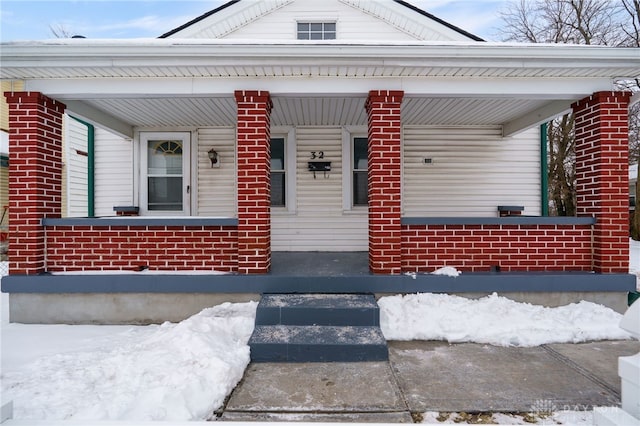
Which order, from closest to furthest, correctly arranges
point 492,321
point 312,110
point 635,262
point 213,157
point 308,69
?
point 492,321 → point 308,69 → point 312,110 → point 213,157 → point 635,262

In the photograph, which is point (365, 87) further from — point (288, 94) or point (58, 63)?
point (58, 63)

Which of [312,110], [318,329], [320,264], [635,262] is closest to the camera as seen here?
[318,329]

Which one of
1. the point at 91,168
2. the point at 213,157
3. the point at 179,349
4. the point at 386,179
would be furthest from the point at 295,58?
the point at 91,168

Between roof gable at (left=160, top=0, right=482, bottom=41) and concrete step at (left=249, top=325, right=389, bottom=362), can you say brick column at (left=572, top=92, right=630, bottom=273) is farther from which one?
concrete step at (left=249, top=325, right=389, bottom=362)

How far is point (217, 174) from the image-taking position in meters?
7.37

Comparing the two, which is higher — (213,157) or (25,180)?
(213,157)

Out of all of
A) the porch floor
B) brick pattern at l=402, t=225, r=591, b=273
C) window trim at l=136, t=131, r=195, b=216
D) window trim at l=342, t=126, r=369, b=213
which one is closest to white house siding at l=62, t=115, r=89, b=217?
window trim at l=136, t=131, r=195, b=216

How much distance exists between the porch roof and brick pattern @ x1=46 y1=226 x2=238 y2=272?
1956 mm

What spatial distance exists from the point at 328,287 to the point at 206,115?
4.07m

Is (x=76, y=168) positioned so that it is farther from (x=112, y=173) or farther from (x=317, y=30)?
(x=317, y=30)

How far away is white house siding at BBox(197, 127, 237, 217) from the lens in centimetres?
735

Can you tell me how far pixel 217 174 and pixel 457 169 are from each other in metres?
5.09

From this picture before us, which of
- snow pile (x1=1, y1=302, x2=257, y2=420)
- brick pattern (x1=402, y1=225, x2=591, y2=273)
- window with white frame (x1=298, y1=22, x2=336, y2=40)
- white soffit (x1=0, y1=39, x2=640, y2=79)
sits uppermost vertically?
window with white frame (x1=298, y1=22, x2=336, y2=40)

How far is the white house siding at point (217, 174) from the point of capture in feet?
24.1
